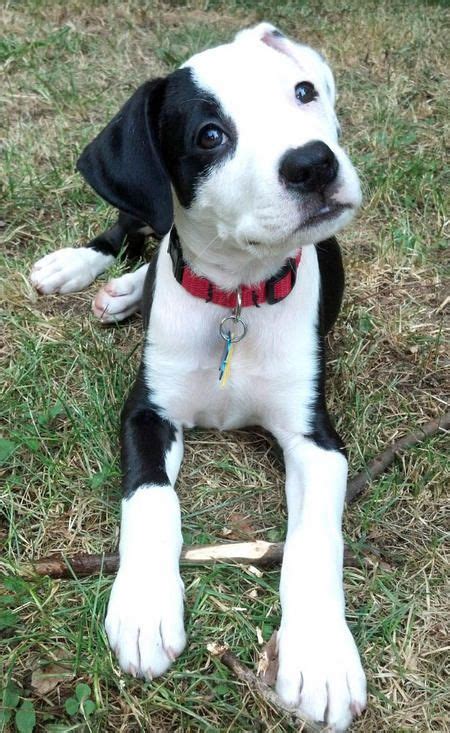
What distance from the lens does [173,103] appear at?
2.63m

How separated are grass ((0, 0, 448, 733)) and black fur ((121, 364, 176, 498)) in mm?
142

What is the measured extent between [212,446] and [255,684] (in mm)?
1064

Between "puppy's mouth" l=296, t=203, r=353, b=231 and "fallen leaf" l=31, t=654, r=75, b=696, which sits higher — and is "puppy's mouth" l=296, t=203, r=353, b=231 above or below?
above

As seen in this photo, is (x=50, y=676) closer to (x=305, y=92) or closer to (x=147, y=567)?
(x=147, y=567)

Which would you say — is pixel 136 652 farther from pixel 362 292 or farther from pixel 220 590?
pixel 362 292

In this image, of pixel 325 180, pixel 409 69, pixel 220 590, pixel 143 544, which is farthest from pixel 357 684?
pixel 409 69

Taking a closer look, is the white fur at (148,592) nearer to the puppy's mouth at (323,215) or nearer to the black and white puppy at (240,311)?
the black and white puppy at (240,311)

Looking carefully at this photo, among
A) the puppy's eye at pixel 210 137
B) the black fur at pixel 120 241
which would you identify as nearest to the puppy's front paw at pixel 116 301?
the black fur at pixel 120 241

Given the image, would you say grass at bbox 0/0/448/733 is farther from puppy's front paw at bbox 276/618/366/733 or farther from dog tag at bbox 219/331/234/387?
dog tag at bbox 219/331/234/387

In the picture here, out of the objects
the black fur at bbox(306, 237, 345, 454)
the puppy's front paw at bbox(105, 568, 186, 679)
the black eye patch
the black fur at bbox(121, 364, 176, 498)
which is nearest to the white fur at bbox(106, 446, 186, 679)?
the puppy's front paw at bbox(105, 568, 186, 679)

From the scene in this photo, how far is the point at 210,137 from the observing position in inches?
98.2

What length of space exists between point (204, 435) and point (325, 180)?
123 cm

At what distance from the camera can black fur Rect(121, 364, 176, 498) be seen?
8.87ft

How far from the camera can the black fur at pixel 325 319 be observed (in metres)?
2.86
